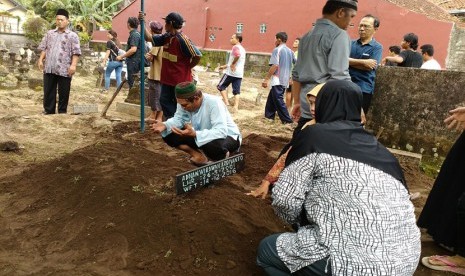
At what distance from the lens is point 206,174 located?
3.08 m

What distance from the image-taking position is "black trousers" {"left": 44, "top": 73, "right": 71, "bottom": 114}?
243 inches

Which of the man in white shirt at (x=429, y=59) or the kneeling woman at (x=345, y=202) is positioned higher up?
the man in white shirt at (x=429, y=59)

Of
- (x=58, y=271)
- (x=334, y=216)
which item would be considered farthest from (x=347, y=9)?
(x=58, y=271)

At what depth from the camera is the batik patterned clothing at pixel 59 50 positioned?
5.98 metres

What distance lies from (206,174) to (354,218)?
1609 mm

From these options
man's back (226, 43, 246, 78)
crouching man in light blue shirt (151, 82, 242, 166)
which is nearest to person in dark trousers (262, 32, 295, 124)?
man's back (226, 43, 246, 78)

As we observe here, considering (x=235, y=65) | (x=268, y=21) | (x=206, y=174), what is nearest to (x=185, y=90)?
(x=206, y=174)

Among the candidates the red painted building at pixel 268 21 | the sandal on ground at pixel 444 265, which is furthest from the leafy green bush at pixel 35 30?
the sandal on ground at pixel 444 265

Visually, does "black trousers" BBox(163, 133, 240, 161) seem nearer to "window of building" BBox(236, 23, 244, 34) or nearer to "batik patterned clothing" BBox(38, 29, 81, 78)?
"batik patterned clothing" BBox(38, 29, 81, 78)

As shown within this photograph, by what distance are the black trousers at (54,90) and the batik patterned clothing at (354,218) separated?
5473 millimetres

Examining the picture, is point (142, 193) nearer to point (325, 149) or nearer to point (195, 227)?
point (195, 227)

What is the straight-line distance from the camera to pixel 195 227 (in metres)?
2.63

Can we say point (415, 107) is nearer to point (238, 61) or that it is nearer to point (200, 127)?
point (200, 127)

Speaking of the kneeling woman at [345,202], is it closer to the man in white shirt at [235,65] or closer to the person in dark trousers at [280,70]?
the person in dark trousers at [280,70]
